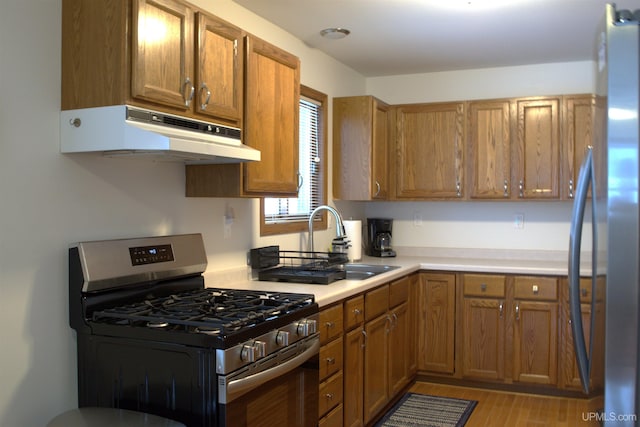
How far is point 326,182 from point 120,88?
2.44 meters

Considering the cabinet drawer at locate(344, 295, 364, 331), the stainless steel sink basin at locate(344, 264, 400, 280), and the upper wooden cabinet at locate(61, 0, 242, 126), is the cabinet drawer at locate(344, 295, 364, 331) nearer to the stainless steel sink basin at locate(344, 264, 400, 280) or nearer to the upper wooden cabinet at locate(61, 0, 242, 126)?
the stainless steel sink basin at locate(344, 264, 400, 280)

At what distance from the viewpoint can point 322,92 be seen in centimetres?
419

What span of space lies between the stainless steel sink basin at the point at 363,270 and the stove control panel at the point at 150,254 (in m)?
1.63

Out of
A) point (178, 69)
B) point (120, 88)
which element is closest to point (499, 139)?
point (178, 69)

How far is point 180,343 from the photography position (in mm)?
1861

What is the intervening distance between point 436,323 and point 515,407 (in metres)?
0.76

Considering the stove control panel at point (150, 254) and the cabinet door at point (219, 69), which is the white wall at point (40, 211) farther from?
the cabinet door at point (219, 69)

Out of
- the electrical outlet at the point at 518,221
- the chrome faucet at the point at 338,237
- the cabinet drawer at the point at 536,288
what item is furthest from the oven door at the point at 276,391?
the electrical outlet at the point at 518,221

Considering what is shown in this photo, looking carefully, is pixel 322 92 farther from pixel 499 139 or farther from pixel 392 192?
pixel 499 139

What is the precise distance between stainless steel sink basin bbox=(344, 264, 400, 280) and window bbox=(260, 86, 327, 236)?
40 centimetres

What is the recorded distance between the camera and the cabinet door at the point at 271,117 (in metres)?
2.69

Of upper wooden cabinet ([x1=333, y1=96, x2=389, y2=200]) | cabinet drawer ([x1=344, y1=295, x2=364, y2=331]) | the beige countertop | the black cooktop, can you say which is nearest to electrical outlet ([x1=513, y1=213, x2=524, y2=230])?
the beige countertop

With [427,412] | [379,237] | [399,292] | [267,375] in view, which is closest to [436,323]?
[399,292]

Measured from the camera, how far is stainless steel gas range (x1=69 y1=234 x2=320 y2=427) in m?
1.84
